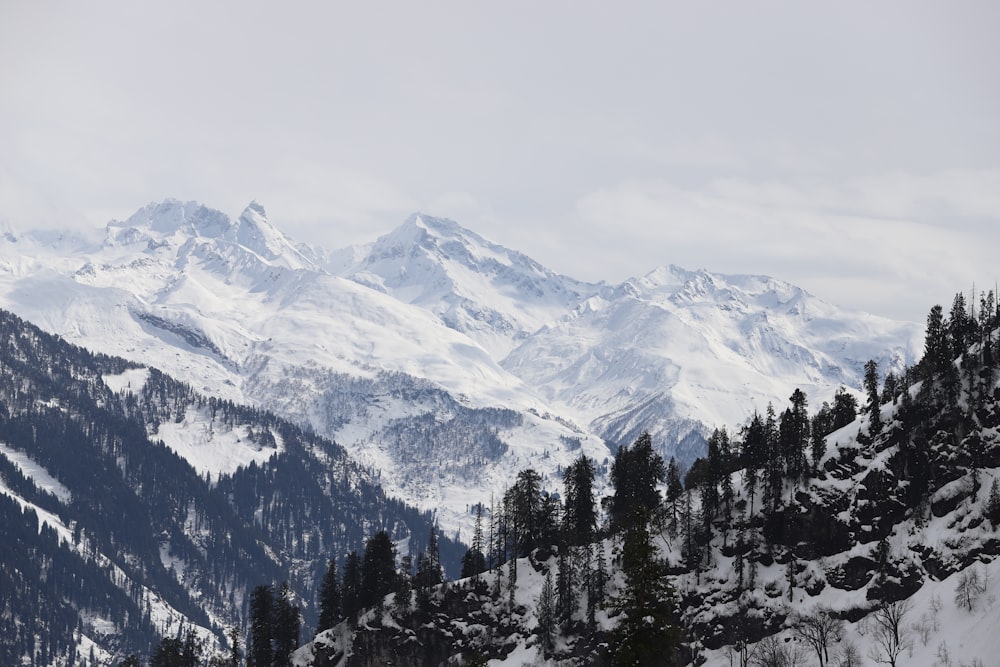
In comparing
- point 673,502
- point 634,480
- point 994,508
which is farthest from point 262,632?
point 994,508

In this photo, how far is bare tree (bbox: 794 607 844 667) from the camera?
126938 millimetres

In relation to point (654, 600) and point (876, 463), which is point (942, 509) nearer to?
point (876, 463)

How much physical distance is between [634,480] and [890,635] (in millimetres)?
61086

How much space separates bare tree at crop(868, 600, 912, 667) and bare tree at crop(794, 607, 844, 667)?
4953 mm

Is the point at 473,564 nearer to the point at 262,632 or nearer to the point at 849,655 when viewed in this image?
the point at 262,632

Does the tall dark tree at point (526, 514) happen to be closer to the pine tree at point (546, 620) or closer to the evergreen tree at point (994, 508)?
the pine tree at point (546, 620)

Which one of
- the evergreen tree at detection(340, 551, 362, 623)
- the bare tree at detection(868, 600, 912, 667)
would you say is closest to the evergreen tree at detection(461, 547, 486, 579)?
the evergreen tree at detection(340, 551, 362, 623)

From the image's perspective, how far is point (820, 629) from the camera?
12231 cm

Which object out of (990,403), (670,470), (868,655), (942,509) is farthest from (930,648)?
(670,470)

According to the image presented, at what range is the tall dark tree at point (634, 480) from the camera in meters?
178

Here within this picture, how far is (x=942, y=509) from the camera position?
5910 inches

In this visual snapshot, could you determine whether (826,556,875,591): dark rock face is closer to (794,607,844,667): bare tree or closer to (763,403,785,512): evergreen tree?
(794,607,844,667): bare tree

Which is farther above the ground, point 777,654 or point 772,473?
point 772,473

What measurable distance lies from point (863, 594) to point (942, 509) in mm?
18988
